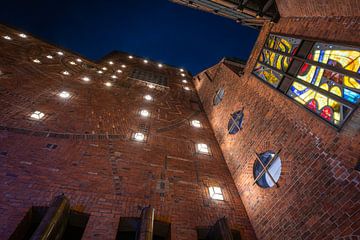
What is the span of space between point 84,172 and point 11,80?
17.2 ft

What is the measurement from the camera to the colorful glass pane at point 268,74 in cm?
597

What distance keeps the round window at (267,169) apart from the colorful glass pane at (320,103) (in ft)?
5.06

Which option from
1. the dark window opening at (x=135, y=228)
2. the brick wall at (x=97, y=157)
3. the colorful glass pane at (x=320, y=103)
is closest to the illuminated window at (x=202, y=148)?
the brick wall at (x=97, y=157)

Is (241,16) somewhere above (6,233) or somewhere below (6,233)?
above

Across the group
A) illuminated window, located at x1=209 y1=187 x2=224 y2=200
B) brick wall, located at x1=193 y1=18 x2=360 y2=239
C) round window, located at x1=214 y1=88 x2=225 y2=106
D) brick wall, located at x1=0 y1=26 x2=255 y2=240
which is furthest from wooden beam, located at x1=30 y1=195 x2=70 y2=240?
round window, located at x1=214 y1=88 x2=225 y2=106

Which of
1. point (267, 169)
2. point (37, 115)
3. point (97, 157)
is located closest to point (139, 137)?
point (97, 157)

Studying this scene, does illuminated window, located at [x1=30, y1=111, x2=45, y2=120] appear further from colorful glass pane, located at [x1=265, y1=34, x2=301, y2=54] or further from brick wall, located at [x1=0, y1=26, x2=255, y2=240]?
colorful glass pane, located at [x1=265, y1=34, x2=301, y2=54]

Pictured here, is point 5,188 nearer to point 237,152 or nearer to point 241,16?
point 237,152

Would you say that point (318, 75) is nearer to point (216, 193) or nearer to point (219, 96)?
point (216, 193)

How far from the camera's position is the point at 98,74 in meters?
11.0

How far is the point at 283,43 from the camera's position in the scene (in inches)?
252

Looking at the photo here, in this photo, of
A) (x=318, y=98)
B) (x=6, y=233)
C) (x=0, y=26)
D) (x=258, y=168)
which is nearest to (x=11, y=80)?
(x=6, y=233)

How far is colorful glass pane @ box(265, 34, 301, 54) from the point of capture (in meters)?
5.73

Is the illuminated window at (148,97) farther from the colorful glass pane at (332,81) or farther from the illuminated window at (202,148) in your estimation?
the colorful glass pane at (332,81)
